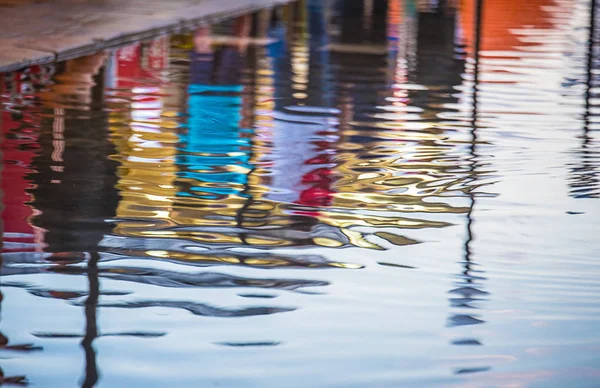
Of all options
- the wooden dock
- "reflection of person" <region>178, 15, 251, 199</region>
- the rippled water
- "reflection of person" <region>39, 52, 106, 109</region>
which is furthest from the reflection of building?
"reflection of person" <region>178, 15, 251, 199</region>

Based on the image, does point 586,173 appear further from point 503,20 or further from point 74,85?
point 503,20

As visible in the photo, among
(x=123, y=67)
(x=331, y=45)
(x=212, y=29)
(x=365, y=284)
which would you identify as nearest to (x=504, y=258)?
(x=365, y=284)

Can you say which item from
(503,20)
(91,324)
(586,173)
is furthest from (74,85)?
(503,20)

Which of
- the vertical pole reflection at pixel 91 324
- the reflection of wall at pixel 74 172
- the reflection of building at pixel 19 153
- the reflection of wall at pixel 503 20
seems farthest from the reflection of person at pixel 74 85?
the reflection of wall at pixel 503 20

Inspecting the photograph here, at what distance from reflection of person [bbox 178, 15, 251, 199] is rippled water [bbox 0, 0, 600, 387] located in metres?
0.03

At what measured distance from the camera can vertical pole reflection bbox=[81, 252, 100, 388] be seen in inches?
151

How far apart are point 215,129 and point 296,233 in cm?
357

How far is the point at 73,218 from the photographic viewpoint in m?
6.01

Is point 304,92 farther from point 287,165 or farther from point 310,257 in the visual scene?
point 310,257

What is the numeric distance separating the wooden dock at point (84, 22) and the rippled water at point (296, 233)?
1.40 meters

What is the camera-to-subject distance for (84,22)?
17.7 m

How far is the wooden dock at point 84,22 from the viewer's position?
13789 millimetres

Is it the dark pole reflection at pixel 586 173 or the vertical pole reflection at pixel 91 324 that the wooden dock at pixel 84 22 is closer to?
the dark pole reflection at pixel 586 173

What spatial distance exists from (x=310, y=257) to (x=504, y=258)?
0.84m
